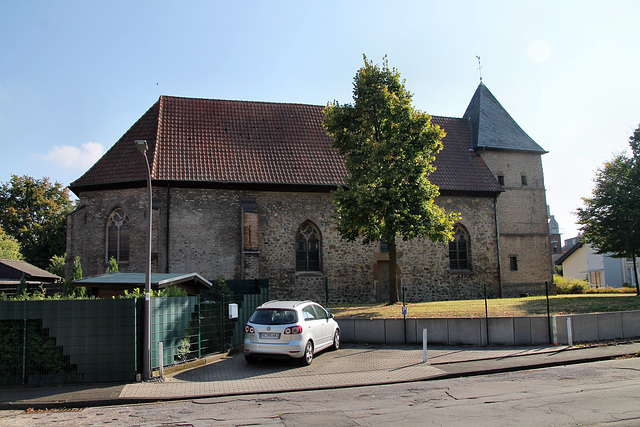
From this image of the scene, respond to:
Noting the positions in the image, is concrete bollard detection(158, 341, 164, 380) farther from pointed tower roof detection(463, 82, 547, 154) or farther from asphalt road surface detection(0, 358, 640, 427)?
pointed tower roof detection(463, 82, 547, 154)

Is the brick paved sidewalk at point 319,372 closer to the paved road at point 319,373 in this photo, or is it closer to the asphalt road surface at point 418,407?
the paved road at point 319,373

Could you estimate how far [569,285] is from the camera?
3203 centimetres

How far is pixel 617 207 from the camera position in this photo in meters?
23.6

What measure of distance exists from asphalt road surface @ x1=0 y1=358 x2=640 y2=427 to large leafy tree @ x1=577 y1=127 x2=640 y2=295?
49.9 ft

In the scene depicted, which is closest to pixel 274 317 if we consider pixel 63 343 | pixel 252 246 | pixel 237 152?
pixel 63 343

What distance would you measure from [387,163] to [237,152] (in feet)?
29.1

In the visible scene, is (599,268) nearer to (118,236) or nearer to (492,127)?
(492,127)

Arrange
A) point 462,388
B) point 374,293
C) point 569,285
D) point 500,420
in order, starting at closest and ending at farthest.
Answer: point 500,420 < point 462,388 < point 374,293 < point 569,285

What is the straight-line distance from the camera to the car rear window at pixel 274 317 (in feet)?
40.1

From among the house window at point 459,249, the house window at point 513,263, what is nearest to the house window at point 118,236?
the house window at point 459,249

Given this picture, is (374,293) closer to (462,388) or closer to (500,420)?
(462,388)

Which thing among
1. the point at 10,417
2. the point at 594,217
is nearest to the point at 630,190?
the point at 594,217

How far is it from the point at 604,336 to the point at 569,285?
18568 mm

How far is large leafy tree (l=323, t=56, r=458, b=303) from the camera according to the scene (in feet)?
64.1
